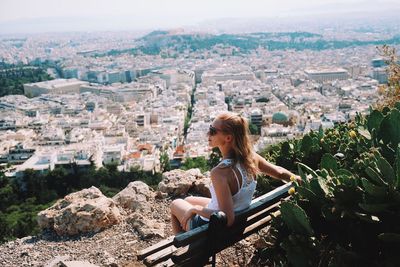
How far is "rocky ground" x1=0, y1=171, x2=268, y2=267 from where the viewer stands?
323cm

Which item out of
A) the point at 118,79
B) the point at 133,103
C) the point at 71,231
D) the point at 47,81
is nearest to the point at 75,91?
the point at 47,81

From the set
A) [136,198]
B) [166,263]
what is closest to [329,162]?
[166,263]

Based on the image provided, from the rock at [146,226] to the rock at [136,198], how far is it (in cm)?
30

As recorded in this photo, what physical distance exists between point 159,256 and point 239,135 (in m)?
0.63

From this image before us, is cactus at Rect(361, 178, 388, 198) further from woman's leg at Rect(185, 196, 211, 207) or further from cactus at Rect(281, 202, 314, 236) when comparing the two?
woman's leg at Rect(185, 196, 211, 207)

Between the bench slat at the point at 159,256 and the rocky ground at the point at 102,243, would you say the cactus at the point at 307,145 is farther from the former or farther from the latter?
the bench slat at the point at 159,256

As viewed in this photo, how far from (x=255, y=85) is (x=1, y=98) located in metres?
25.9

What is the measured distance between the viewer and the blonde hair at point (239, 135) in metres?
2.09

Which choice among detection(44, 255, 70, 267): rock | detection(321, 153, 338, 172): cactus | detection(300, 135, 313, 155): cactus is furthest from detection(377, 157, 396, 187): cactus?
detection(44, 255, 70, 267): rock

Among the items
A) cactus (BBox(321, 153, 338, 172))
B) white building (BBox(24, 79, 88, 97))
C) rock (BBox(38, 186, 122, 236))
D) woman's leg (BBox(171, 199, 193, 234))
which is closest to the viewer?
cactus (BBox(321, 153, 338, 172))

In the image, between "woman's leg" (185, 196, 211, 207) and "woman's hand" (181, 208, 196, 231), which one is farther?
"woman's leg" (185, 196, 211, 207)

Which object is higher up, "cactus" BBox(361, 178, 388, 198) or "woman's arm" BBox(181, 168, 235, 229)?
"cactus" BBox(361, 178, 388, 198)

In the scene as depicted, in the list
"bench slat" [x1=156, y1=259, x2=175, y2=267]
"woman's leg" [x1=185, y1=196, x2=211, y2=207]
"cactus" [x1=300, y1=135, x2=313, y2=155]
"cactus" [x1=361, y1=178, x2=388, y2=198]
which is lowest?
"bench slat" [x1=156, y1=259, x2=175, y2=267]

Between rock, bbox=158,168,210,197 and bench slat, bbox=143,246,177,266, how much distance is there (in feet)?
7.08
